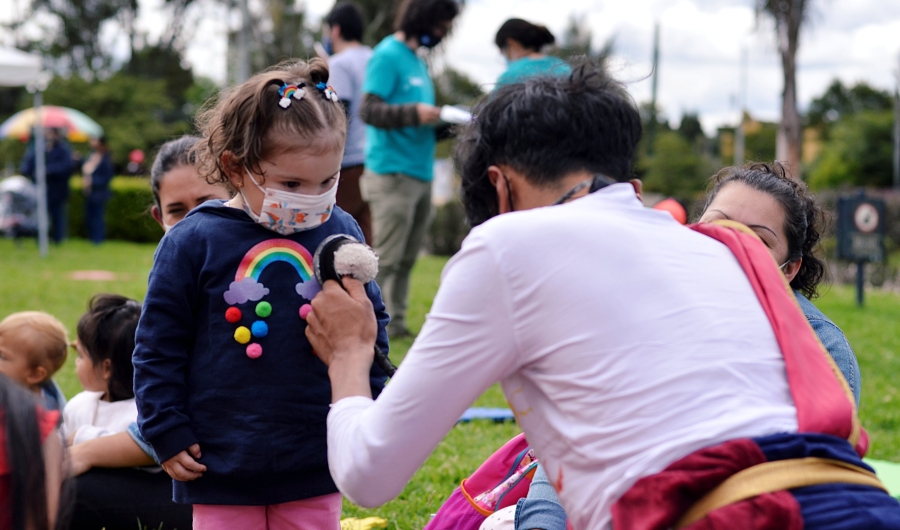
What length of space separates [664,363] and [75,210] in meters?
18.5

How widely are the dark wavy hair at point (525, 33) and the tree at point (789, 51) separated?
8958 millimetres

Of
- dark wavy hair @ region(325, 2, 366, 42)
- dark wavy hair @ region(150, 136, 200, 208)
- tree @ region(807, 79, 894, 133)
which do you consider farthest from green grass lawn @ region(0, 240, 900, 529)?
tree @ region(807, 79, 894, 133)

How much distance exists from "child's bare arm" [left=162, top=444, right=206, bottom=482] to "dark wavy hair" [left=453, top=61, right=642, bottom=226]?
35.1 inches

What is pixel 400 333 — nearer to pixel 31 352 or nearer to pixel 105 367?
pixel 31 352

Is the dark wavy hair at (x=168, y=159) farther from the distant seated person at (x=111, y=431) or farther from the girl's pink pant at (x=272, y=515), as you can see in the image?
the girl's pink pant at (x=272, y=515)

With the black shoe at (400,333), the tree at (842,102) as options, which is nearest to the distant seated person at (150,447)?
the black shoe at (400,333)

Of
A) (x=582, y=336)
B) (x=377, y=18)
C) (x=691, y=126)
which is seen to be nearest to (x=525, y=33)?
(x=582, y=336)

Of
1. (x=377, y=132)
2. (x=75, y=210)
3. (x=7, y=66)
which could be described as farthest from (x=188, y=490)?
(x=75, y=210)

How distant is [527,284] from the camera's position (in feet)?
4.93

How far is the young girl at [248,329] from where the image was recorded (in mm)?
1947

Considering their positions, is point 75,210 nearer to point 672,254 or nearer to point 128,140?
point 128,140

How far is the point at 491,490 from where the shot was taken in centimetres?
259

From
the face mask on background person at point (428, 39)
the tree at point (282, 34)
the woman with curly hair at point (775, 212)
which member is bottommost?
the woman with curly hair at point (775, 212)

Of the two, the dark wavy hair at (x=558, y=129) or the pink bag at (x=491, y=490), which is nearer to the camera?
the dark wavy hair at (x=558, y=129)
